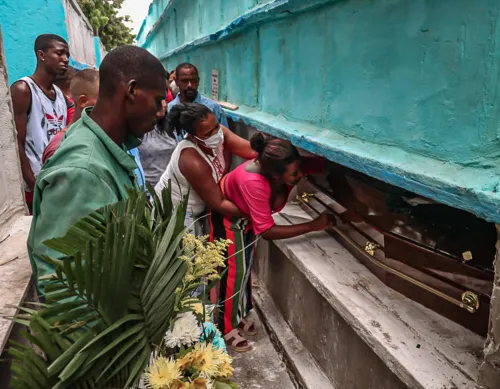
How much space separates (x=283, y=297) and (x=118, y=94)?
218cm

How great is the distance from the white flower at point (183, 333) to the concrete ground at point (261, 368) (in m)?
1.86

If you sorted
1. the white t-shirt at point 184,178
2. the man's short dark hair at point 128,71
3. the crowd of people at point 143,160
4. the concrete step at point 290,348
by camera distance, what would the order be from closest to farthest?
the crowd of people at point 143,160 < the man's short dark hair at point 128,71 < the concrete step at point 290,348 < the white t-shirt at point 184,178

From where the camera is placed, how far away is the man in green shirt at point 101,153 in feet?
3.45

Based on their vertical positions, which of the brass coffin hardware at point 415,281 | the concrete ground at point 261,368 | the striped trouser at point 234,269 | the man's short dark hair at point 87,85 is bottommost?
the concrete ground at point 261,368

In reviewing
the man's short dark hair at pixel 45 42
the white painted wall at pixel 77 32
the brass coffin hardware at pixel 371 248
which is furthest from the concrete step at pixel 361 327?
the white painted wall at pixel 77 32

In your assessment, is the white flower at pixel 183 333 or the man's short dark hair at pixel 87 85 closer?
the white flower at pixel 183 333

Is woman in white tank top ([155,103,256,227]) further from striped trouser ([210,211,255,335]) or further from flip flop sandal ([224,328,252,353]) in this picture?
flip flop sandal ([224,328,252,353])

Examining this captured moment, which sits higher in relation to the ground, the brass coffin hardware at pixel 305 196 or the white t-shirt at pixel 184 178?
the white t-shirt at pixel 184 178

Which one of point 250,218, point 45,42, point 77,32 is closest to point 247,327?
point 250,218

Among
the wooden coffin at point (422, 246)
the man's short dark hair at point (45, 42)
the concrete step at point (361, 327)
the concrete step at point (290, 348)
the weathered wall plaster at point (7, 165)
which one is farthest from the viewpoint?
the man's short dark hair at point (45, 42)

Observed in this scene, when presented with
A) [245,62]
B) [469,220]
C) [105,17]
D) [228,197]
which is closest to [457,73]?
[469,220]

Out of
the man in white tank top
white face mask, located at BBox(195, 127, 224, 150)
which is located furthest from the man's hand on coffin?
the man in white tank top

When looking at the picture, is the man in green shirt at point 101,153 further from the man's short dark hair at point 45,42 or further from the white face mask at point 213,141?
the man's short dark hair at point 45,42

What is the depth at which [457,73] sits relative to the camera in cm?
137
